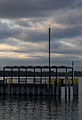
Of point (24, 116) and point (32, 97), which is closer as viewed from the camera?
point (24, 116)

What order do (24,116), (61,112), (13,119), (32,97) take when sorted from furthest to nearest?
(32,97) < (61,112) < (24,116) < (13,119)

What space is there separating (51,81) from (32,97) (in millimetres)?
5641

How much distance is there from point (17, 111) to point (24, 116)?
454 centimetres

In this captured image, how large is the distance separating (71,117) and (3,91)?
30.6 meters

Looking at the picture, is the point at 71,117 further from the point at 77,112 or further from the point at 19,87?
the point at 19,87

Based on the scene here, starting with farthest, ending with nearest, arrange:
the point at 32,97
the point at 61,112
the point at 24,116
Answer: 1. the point at 32,97
2. the point at 61,112
3. the point at 24,116

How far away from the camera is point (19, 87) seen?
6738 cm

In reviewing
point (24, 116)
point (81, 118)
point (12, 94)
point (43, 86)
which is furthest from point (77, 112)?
point (12, 94)

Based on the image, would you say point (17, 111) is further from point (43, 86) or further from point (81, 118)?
point (43, 86)

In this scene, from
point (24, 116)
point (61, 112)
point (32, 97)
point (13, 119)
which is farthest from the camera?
point (32, 97)

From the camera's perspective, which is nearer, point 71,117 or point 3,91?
point 71,117

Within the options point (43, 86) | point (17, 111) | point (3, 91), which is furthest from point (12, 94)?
point (17, 111)

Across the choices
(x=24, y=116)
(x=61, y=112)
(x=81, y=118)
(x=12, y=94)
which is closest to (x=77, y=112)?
(x=61, y=112)

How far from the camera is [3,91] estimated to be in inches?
2709
